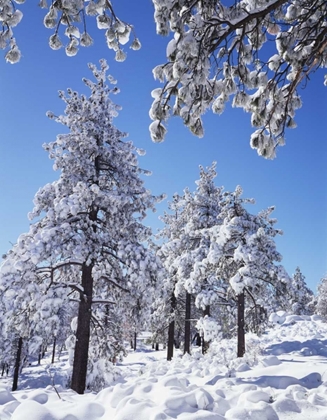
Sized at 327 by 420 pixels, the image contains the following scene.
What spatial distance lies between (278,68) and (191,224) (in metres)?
16.2

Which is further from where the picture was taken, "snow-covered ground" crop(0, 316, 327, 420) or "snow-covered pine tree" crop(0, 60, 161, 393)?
"snow-covered pine tree" crop(0, 60, 161, 393)

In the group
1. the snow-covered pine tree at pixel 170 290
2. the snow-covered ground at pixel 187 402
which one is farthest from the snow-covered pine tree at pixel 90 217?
the snow-covered pine tree at pixel 170 290

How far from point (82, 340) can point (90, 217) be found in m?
4.07

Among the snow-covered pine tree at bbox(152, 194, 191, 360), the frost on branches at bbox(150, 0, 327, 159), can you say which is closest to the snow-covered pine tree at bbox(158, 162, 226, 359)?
the snow-covered pine tree at bbox(152, 194, 191, 360)

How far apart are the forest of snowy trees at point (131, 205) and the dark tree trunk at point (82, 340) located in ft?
0.10

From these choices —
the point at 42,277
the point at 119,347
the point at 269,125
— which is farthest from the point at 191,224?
the point at 269,125

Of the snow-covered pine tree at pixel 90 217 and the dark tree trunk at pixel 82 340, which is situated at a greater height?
the snow-covered pine tree at pixel 90 217

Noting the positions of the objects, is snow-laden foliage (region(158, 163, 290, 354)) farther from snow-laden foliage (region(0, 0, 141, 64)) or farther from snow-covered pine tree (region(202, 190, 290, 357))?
snow-laden foliage (region(0, 0, 141, 64))

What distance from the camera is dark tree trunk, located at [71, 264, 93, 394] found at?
9211 mm

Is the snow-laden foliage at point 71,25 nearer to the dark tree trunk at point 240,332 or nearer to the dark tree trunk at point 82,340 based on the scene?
the dark tree trunk at point 82,340

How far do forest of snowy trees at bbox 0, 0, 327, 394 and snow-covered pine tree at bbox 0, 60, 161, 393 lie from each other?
0.13ft

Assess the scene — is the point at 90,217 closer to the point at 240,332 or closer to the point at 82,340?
the point at 82,340

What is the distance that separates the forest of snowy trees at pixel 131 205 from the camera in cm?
331

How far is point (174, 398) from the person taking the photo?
13.8 feet
